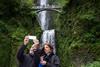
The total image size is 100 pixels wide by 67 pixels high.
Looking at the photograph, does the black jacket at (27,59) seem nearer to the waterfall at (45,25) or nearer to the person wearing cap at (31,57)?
the person wearing cap at (31,57)

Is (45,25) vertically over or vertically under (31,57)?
under

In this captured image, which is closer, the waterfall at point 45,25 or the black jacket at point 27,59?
the black jacket at point 27,59

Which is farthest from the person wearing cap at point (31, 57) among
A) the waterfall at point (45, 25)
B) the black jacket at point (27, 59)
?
the waterfall at point (45, 25)

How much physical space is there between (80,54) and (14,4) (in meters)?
6.24

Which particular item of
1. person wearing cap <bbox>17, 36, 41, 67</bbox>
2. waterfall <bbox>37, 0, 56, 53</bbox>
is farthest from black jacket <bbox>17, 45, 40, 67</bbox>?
waterfall <bbox>37, 0, 56, 53</bbox>

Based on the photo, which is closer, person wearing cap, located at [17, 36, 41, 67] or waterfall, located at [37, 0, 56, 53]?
person wearing cap, located at [17, 36, 41, 67]

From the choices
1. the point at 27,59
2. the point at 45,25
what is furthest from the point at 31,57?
the point at 45,25

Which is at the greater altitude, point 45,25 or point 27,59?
point 27,59

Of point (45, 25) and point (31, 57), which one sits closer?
point (31, 57)

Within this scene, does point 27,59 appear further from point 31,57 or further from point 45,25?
point 45,25

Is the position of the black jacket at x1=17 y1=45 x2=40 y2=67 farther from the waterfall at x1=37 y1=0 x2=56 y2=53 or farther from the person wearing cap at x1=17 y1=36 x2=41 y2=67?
the waterfall at x1=37 y1=0 x2=56 y2=53

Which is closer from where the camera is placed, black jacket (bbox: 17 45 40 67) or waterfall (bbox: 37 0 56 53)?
black jacket (bbox: 17 45 40 67)

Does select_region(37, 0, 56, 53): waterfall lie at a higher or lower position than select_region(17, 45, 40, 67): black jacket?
lower

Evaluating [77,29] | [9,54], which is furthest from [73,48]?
[9,54]
